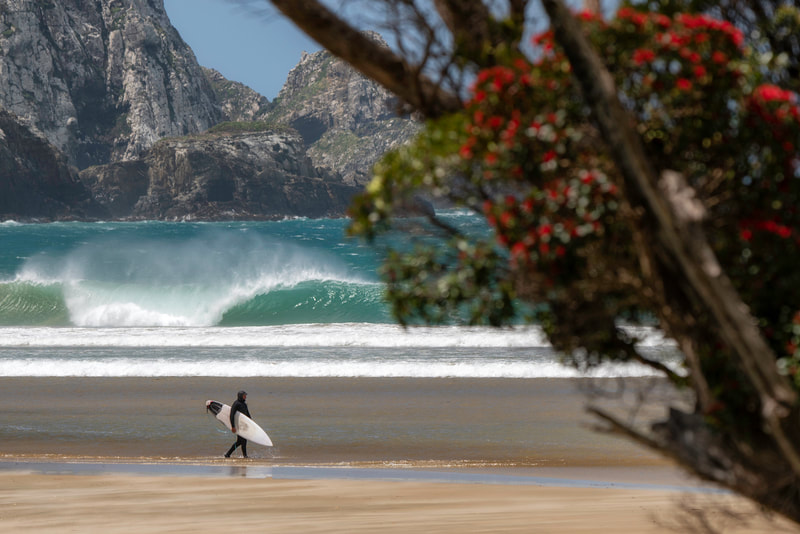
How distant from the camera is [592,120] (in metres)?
3.12

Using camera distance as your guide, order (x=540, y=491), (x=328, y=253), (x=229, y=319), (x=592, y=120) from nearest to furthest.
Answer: (x=592, y=120) < (x=540, y=491) < (x=229, y=319) < (x=328, y=253)

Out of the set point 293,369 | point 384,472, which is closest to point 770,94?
point 384,472

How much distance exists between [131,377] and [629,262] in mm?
18867

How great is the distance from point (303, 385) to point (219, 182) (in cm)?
15336

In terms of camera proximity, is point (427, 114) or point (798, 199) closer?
point (798, 199)

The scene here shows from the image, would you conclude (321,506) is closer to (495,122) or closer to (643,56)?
(495,122)

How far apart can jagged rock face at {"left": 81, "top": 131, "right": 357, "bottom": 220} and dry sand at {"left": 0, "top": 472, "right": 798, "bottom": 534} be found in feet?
513

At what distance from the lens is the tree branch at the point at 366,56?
148 inches

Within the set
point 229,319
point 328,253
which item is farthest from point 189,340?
point 328,253

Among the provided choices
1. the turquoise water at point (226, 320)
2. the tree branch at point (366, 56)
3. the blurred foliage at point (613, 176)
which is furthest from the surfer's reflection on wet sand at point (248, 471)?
the blurred foliage at point (613, 176)

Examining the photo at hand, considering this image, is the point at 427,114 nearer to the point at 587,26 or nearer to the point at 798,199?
the point at 587,26

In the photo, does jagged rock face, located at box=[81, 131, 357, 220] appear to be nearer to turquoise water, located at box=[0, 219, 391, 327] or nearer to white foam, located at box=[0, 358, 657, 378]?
turquoise water, located at box=[0, 219, 391, 327]

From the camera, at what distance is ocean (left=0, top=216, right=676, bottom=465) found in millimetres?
13273

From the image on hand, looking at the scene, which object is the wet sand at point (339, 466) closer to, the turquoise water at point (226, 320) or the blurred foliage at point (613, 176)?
the turquoise water at point (226, 320)
